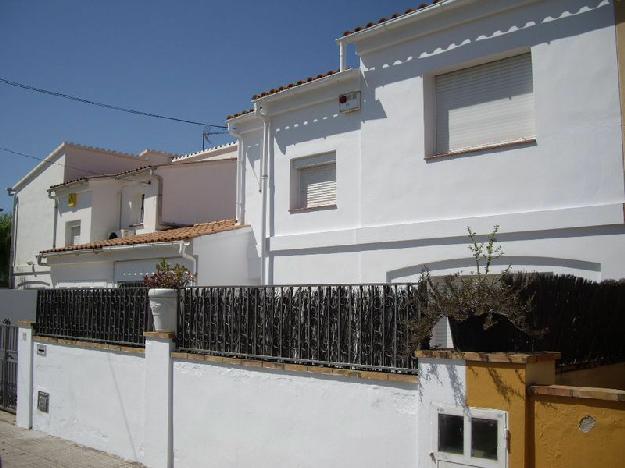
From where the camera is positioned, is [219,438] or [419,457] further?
[219,438]

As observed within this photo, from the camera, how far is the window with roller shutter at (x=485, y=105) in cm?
846

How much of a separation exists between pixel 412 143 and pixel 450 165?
775 millimetres

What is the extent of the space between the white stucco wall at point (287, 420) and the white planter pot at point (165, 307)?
0.59 metres

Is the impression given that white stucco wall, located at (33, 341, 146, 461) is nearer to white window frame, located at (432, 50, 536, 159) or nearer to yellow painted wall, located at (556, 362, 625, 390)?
white window frame, located at (432, 50, 536, 159)

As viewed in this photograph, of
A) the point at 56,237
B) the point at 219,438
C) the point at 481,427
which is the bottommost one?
the point at 219,438

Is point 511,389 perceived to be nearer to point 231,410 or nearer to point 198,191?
point 231,410

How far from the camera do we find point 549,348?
203 inches

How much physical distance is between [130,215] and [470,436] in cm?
1575

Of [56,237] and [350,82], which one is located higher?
[350,82]

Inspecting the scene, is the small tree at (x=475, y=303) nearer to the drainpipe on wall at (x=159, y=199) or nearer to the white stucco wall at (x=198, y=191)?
the drainpipe on wall at (x=159, y=199)

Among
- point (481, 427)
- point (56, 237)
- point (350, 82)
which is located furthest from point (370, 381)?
point (56, 237)

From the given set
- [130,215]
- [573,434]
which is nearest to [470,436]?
[573,434]

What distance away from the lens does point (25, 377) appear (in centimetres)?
1124

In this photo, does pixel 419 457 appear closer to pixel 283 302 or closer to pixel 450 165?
pixel 283 302
